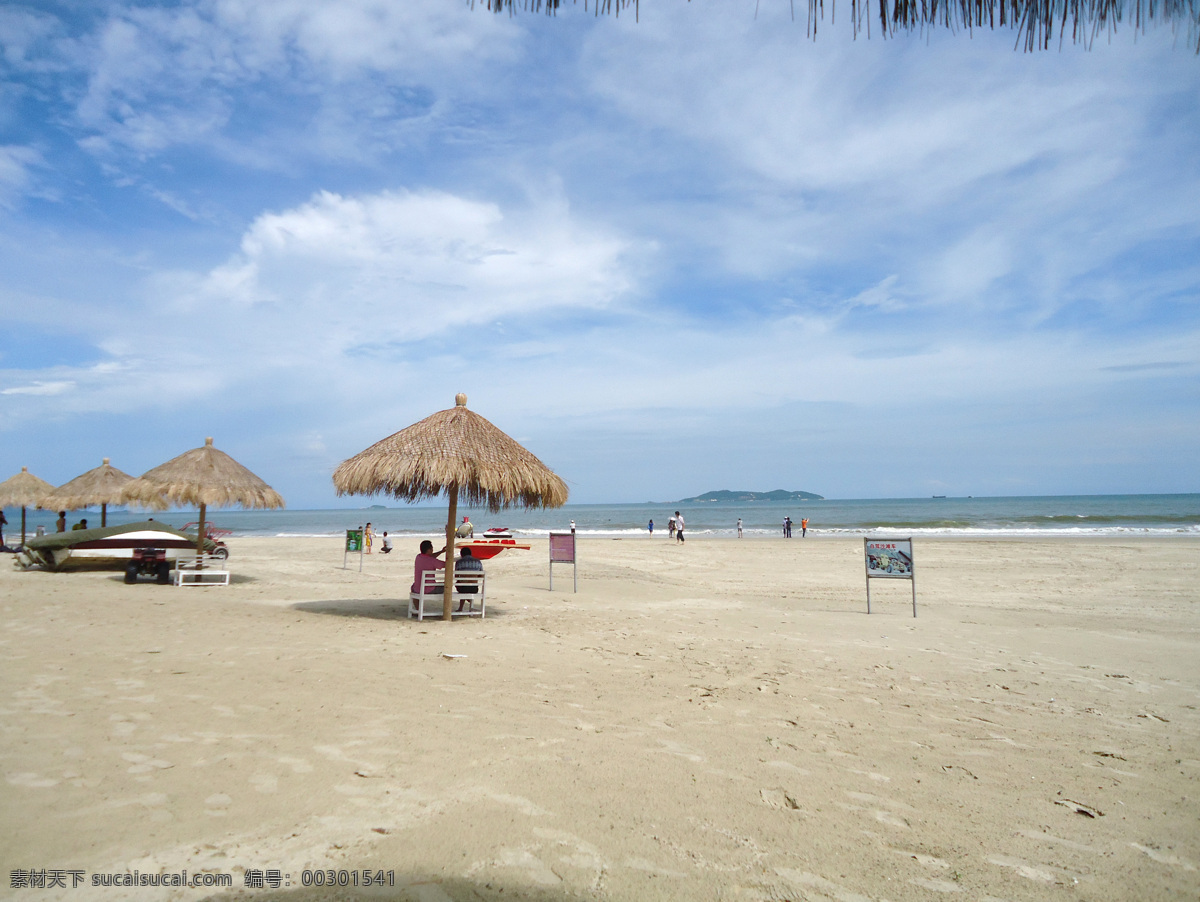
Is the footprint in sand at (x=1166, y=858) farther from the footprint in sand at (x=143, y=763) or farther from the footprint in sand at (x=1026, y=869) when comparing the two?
the footprint in sand at (x=143, y=763)

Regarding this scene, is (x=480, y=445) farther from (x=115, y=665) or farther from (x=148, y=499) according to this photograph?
(x=148, y=499)

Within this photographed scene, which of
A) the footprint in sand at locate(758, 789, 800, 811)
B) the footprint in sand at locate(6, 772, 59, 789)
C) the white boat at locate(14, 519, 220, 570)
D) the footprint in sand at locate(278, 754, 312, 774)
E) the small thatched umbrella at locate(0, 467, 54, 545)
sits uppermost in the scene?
the small thatched umbrella at locate(0, 467, 54, 545)

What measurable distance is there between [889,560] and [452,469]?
631cm

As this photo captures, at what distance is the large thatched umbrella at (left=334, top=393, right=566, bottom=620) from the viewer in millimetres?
8008

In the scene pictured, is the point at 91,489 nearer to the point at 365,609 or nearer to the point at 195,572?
the point at 195,572

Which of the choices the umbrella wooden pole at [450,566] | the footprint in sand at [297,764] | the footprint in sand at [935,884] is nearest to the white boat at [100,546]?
the umbrella wooden pole at [450,566]

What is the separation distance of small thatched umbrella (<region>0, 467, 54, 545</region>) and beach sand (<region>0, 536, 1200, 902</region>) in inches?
459

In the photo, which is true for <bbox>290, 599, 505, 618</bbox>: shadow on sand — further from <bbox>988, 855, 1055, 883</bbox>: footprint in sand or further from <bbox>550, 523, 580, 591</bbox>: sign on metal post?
<bbox>988, 855, 1055, 883</bbox>: footprint in sand

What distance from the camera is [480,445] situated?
8.45 metres

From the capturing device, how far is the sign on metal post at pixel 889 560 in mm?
9508

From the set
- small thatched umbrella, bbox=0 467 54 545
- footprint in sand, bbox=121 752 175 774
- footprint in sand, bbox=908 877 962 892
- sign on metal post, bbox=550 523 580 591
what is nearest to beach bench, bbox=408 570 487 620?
sign on metal post, bbox=550 523 580 591

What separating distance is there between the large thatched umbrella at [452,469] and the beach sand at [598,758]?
1627mm

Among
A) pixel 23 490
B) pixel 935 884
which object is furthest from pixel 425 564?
pixel 23 490

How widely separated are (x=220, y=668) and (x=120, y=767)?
2.25 m
